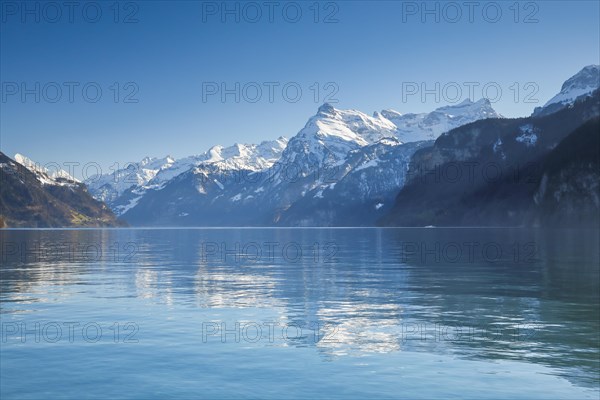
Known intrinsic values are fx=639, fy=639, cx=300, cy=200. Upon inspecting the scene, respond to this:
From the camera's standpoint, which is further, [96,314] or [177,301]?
[177,301]

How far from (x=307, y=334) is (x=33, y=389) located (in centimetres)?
1488

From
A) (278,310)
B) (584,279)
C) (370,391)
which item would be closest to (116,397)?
(370,391)

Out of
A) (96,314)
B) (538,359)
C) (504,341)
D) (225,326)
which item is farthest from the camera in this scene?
(96,314)

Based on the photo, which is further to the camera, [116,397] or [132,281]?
[132,281]

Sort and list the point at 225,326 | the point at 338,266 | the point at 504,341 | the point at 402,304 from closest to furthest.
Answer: the point at 504,341
the point at 225,326
the point at 402,304
the point at 338,266

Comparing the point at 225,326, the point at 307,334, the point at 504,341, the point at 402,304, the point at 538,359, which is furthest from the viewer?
the point at 402,304

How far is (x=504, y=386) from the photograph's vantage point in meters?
24.1

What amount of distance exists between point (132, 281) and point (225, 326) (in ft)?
96.8

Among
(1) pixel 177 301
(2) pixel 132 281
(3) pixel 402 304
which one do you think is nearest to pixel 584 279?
(3) pixel 402 304

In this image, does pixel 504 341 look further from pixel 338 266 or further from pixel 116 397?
pixel 338 266

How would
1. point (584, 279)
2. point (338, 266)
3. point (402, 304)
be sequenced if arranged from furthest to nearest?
point (338, 266)
point (584, 279)
point (402, 304)

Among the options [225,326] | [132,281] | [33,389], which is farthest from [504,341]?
[132,281]

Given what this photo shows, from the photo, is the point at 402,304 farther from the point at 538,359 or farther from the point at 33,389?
the point at 33,389

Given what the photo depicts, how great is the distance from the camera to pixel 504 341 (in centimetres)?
3250
